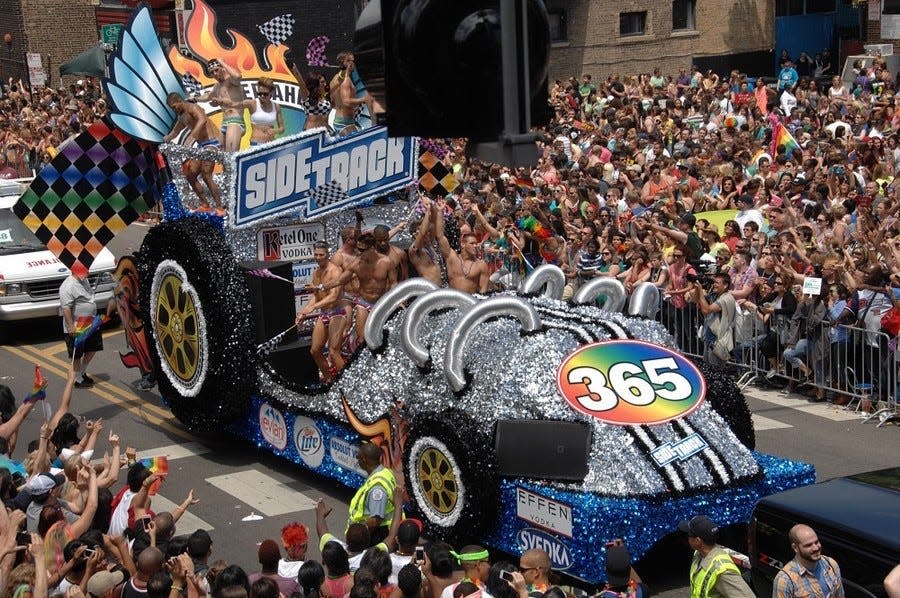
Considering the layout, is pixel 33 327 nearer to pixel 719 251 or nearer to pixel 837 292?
pixel 719 251

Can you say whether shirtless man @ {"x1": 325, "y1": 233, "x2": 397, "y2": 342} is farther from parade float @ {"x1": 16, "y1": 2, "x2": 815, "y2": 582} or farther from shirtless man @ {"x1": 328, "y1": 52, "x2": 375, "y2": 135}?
shirtless man @ {"x1": 328, "y1": 52, "x2": 375, "y2": 135}

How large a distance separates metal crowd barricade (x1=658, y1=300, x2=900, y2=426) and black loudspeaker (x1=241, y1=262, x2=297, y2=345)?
4.84 metres

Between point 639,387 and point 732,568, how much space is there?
217 centimetres

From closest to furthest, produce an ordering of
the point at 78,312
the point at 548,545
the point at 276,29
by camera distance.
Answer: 1. the point at 548,545
2. the point at 78,312
3. the point at 276,29

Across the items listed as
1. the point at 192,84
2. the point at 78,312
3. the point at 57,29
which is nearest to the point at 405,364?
the point at 192,84

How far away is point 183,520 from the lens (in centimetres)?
1088

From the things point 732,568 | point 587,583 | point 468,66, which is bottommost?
point 587,583

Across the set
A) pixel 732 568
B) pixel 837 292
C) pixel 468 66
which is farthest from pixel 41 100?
pixel 468 66

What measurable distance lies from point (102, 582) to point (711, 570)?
3072 millimetres

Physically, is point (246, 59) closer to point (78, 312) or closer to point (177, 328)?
point (78, 312)

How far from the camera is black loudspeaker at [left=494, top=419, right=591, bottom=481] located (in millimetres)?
8758

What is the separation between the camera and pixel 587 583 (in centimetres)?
862

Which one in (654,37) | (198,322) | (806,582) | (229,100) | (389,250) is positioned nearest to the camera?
(806,582)

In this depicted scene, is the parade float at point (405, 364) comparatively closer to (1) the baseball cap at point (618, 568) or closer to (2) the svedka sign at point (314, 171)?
(2) the svedka sign at point (314, 171)
